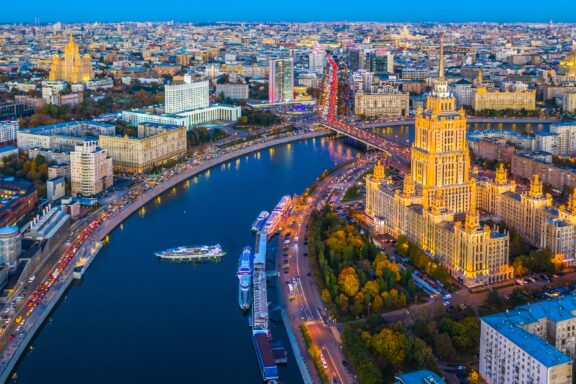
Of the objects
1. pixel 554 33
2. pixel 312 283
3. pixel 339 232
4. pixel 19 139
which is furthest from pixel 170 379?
pixel 554 33

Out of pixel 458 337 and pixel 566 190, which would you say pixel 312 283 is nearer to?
pixel 458 337

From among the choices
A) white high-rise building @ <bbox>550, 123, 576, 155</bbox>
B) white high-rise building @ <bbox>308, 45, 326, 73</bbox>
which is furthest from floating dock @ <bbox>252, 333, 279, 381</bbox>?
white high-rise building @ <bbox>308, 45, 326, 73</bbox>

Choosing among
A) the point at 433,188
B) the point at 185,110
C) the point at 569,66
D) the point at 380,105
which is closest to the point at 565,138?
the point at 433,188

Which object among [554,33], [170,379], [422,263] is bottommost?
[170,379]

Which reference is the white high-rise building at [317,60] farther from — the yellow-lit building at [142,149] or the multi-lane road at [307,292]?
the multi-lane road at [307,292]

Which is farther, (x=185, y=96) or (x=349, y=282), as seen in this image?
(x=185, y=96)

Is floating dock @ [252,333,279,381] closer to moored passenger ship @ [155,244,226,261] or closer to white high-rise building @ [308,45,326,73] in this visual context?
moored passenger ship @ [155,244,226,261]

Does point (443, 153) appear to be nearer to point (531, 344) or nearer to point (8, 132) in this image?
point (531, 344)
